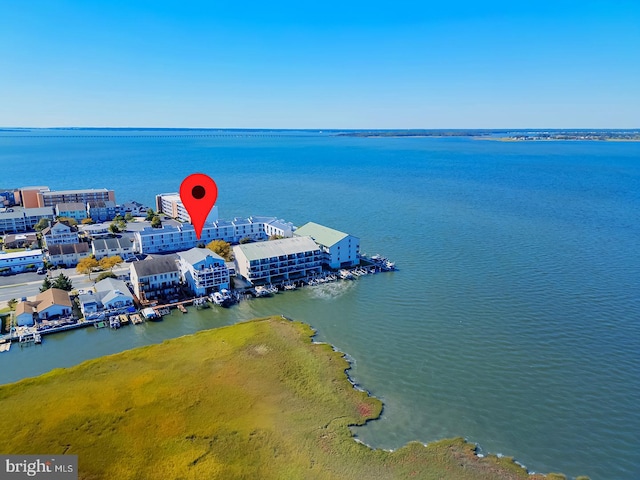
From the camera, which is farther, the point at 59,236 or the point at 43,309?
the point at 59,236

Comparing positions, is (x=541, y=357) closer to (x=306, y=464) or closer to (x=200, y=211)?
(x=306, y=464)

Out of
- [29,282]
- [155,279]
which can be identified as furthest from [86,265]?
[155,279]

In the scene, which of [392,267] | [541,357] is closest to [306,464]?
[541,357]

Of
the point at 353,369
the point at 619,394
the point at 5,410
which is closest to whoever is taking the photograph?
the point at 5,410

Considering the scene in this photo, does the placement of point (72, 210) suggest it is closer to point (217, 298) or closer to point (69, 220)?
point (69, 220)

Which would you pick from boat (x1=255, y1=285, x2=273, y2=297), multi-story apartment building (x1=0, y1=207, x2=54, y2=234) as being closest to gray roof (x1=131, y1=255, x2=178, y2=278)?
boat (x1=255, y1=285, x2=273, y2=297)

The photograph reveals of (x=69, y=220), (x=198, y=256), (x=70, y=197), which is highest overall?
(x=70, y=197)
